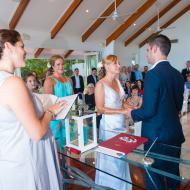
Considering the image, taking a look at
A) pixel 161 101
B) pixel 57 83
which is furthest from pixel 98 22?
pixel 161 101

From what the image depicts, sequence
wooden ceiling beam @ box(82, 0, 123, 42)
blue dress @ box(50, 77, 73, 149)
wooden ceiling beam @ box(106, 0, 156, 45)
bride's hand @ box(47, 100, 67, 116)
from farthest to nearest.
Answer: wooden ceiling beam @ box(106, 0, 156, 45) < wooden ceiling beam @ box(82, 0, 123, 42) < blue dress @ box(50, 77, 73, 149) < bride's hand @ box(47, 100, 67, 116)

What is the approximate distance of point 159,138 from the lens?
1.44 m

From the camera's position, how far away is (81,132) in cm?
133

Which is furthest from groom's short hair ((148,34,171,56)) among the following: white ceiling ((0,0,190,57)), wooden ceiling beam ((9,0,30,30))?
white ceiling ((0,0,190,57))

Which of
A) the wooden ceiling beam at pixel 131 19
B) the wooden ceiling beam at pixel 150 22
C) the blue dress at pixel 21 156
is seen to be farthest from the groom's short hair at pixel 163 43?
the wooden ceiling beam at pixel 150 22

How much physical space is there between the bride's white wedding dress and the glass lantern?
0.43ft

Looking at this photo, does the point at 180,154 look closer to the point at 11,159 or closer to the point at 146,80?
the point at 146,80

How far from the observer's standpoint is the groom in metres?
1.34

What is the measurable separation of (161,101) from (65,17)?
548 centimetres

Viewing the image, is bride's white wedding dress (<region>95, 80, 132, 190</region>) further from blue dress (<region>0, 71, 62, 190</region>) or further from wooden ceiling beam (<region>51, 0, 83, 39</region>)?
wooden ceiling beam (<region>51, 0, 83, 39</region>)

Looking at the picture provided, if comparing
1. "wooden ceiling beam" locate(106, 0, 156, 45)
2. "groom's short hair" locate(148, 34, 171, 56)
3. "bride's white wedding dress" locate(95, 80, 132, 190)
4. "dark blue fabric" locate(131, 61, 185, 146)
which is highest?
"wooden ceiling beam" locate(106, 0, 156, 45)

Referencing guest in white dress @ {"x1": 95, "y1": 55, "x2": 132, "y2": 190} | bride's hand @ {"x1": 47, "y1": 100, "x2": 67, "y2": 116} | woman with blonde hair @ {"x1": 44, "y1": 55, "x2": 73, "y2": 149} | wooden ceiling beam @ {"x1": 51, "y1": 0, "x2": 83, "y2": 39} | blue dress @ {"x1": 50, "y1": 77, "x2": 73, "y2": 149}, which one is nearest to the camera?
bride's hand @ {"x1": 47, "y1": 100, "x2": 67, "y2": 116}

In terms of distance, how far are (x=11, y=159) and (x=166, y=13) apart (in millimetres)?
9130

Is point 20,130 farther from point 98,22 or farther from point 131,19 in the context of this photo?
point 131,19
